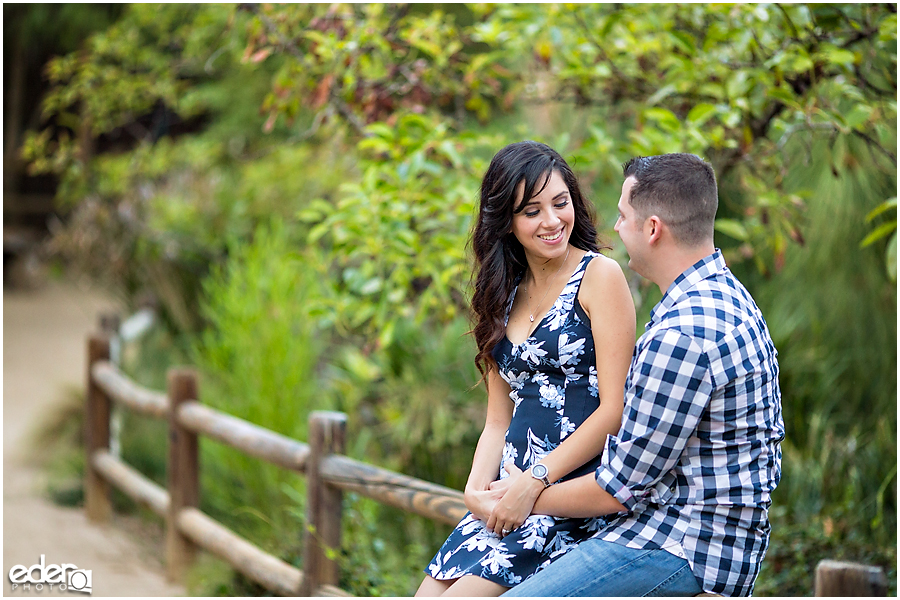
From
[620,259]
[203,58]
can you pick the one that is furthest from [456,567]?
[203,58]

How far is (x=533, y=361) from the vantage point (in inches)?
65.9

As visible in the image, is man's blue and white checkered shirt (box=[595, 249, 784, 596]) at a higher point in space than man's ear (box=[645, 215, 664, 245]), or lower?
lower

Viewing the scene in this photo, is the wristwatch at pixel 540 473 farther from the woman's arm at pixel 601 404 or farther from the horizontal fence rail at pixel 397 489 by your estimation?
the horizontal fence rail at pixel 397 489

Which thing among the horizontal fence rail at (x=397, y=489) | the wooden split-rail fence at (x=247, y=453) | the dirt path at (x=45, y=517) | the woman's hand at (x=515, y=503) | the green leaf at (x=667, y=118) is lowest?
the dirt path at (x=45, y=517)

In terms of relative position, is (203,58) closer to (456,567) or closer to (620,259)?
(620,259)

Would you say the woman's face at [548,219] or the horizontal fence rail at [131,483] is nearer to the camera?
the woman's face at [548,219]

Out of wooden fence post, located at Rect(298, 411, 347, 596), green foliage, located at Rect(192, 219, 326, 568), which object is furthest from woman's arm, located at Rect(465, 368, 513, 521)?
green foliage, located at Rect(192, 219, 326, 568)

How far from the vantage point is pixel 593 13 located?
11.6 ft

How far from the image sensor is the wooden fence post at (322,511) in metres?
2.91

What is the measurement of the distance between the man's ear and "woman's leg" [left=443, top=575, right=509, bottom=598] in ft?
2.37

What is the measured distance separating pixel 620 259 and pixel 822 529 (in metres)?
1.45

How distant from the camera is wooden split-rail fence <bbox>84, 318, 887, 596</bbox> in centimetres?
238

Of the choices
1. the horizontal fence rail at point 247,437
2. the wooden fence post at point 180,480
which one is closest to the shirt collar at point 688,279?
the horizontal fence rail at point 247,437

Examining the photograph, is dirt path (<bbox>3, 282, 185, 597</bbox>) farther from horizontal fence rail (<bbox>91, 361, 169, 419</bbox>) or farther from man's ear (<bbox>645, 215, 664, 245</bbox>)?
man's ear (<bbox>645, 215, 664, 245</bbox>)
